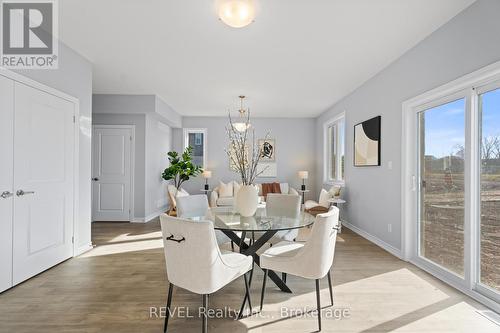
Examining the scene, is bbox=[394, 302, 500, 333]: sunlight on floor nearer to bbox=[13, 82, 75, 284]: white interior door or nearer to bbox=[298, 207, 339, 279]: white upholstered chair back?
bbox=[298, 207, 339, 279]: white upholstered chair back

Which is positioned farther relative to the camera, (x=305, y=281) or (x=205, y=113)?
(x=205, y=113)

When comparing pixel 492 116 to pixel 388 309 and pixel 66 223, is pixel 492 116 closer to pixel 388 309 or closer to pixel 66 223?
pixel 388 309

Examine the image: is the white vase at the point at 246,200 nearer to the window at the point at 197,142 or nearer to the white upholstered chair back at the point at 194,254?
the white upholstered chair back at the point at 194,254

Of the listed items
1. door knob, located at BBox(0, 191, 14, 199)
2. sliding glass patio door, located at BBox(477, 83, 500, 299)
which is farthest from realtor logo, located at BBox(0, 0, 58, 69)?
sliding glass patio door, located at BBox(477, 83, 500, 299)

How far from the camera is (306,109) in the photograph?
704cm

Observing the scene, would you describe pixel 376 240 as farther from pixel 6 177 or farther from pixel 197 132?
pixel 197 132

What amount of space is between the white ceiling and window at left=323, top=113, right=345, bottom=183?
130 cm

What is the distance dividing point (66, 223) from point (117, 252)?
0.78 metres

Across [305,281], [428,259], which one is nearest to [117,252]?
[305,281]

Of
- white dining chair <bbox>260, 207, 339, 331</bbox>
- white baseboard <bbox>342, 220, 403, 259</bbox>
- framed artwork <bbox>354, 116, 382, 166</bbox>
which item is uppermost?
framed artwork <bbox>354, 116, 382, 166</bbox>

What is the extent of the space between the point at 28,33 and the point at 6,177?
1549 millimetres

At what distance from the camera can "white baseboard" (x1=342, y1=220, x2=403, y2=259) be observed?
12.4 ft

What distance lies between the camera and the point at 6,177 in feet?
8.64

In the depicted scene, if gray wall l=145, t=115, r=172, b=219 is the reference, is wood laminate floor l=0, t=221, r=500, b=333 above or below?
below
